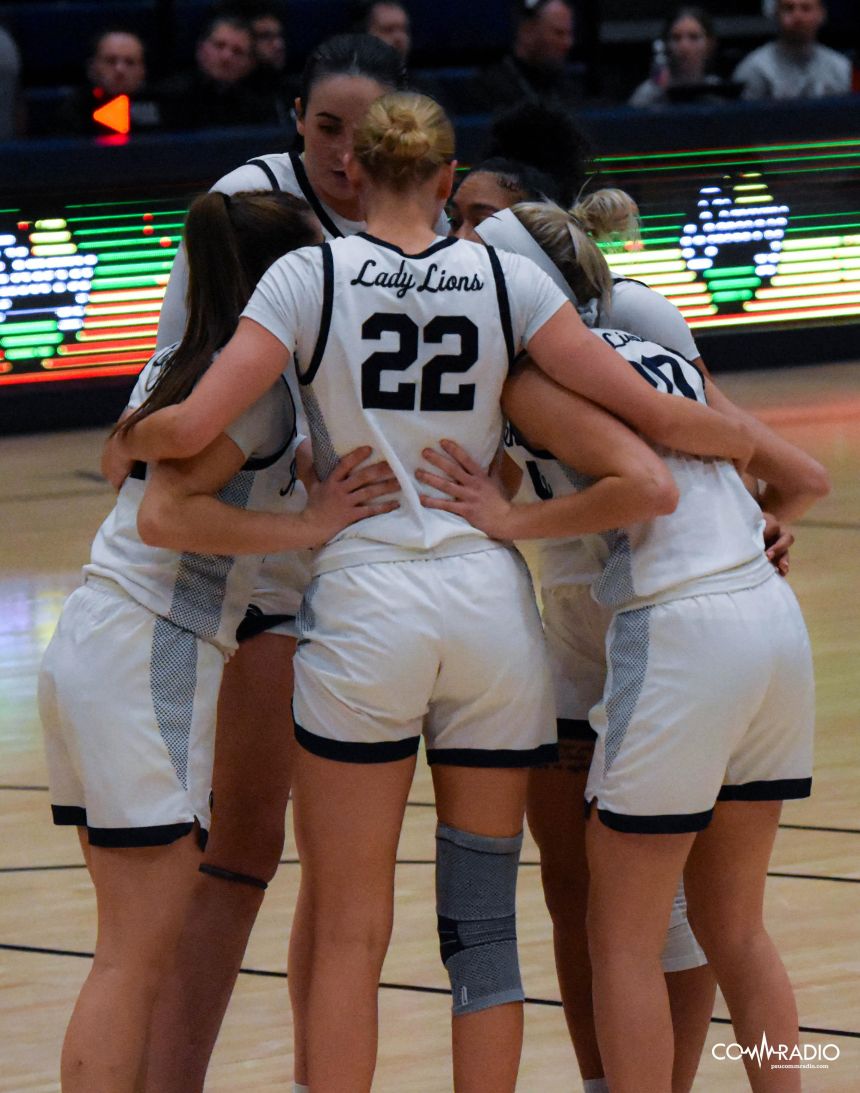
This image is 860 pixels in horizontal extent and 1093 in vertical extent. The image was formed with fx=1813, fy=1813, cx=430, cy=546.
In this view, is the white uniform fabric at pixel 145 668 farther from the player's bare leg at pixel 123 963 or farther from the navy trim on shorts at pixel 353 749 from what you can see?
the navy trim on shorts at pixel 353 749

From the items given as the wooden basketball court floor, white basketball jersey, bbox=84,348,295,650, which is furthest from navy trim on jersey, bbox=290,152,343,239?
the wooden basketball court floor

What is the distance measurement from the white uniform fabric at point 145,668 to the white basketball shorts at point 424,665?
6.4 inches

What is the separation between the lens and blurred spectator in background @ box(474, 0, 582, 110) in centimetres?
984

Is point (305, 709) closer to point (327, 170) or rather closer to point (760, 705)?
point (760, 705)

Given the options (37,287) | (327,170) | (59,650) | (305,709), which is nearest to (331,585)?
(305,709)

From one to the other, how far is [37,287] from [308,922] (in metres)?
6.44

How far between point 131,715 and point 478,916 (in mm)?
568

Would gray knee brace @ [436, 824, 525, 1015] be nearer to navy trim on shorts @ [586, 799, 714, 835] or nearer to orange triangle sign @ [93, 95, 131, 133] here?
navy trim on shorts @ [586, 799, 714, 835]

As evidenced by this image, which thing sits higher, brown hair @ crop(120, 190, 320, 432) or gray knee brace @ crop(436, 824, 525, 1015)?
brown hair @ crop(120, 190, 320, 432)

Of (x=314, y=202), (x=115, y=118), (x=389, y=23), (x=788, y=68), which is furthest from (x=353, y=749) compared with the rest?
(x=788, y=68)

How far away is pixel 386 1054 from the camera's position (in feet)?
10.4

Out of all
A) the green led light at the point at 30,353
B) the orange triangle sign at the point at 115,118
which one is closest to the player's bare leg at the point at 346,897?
the green led light at the point at 30,353

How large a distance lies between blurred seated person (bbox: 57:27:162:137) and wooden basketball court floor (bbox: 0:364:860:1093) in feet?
12.8

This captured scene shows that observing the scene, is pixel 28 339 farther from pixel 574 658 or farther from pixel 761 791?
pixel 761 791
